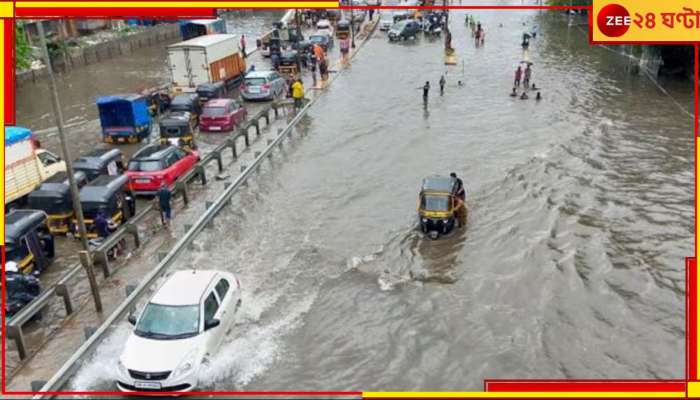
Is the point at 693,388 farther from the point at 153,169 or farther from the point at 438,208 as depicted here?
the point at 153,169

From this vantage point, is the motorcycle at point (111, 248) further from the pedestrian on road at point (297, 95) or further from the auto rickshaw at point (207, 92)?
the pedestrian on road at point (297, 95)

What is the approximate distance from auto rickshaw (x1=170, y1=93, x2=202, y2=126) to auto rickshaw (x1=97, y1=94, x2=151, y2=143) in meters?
2.55

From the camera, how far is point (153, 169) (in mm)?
20969

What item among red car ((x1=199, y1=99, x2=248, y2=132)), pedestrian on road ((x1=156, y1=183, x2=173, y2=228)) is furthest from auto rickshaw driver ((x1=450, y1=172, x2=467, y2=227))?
red car ((x1=199, y1=99, x2=248, y2=132))

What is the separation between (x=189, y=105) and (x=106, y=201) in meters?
13.8

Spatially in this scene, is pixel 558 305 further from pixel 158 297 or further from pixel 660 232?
pixel 158 297

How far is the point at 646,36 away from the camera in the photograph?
11.9 m

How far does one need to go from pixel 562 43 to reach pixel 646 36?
4514cm

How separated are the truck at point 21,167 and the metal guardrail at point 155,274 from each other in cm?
607

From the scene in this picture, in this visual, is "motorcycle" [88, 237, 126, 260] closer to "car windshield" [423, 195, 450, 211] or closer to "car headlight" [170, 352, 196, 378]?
"car headlight" [170, 352, 196, 378]

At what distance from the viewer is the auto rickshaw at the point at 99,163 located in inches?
810

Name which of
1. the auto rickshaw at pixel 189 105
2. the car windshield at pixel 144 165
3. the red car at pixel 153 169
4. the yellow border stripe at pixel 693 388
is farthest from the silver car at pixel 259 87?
the yellow border stripe at pixel 693 388

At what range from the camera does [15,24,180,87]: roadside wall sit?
43.2 m

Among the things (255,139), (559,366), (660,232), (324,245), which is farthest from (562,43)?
(559,366)
